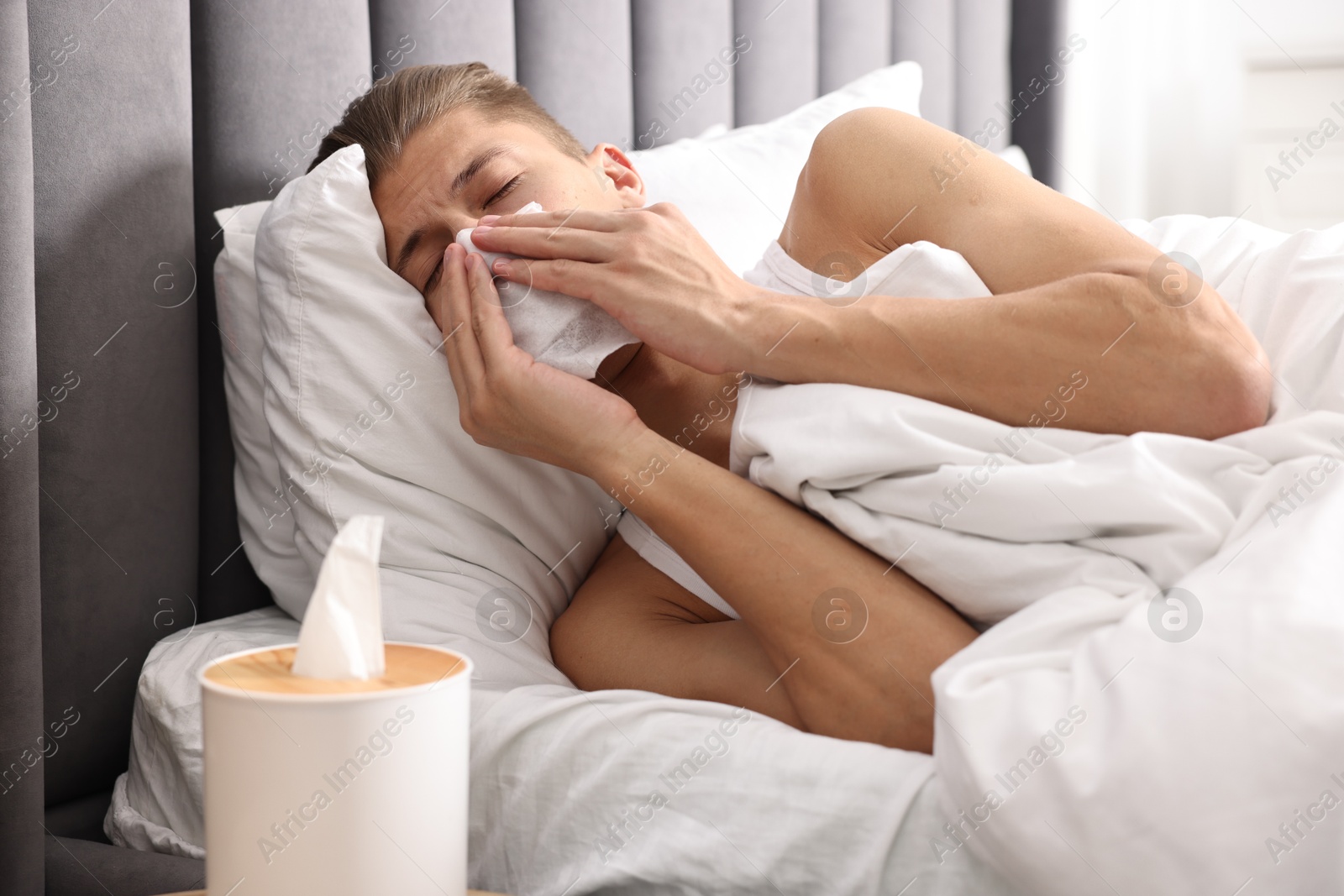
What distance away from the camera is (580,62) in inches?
58.5

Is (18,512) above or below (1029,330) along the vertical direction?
below

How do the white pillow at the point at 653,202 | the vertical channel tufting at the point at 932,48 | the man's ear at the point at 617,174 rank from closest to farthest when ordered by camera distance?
the white pillow at the point at 653,202, the man's ear at the point at 617,174, the vertical channel tufting at the point at 932,48

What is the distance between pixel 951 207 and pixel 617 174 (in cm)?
43

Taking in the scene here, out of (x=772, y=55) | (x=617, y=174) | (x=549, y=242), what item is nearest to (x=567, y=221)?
(x=549, y=242)

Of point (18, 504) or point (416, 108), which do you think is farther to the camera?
point (416, 108)

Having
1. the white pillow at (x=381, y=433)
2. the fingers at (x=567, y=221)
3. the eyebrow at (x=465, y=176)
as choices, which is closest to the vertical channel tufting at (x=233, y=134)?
the white pillow at (x=381, y=433)

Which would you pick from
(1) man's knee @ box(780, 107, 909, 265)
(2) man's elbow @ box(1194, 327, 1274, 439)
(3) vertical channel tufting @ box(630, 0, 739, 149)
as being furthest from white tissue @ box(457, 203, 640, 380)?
(3) vertical channel tufting @ box(630, 0, 739, 149)

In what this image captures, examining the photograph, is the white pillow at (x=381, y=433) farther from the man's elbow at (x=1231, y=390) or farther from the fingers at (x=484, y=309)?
the man's elbow at (x=1231, y=390)

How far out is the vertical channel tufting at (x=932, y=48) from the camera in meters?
2.12

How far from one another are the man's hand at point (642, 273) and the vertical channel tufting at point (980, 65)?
4.86 feet

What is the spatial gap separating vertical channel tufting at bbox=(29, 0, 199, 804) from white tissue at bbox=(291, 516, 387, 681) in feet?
1.75

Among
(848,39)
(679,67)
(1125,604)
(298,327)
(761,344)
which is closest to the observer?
(1125,604)

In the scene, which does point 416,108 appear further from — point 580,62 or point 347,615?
point 347,615

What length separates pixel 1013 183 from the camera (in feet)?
3.22
